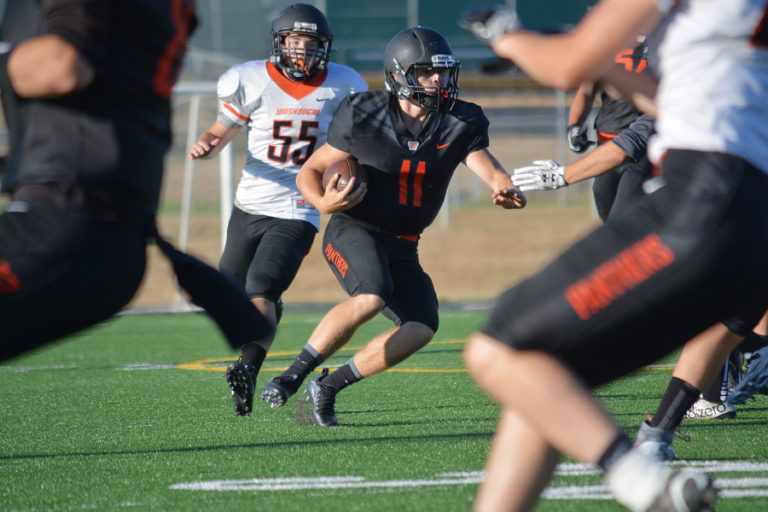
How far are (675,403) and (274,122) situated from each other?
2.81 m

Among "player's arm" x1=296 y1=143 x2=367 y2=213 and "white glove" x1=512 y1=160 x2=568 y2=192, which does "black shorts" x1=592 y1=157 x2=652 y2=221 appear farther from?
"player's arm" x1=296 y1=143 x2=367 y2=213

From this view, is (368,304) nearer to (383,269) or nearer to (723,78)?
(383,269)

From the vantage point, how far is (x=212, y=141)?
5.16m

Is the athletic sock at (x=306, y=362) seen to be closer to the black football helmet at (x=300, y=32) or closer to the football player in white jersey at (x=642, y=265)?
the black football helmet at (x=300, y=32)

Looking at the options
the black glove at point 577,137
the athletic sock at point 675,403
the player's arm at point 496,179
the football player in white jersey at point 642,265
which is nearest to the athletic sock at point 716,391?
the athletic sock at point 675,403

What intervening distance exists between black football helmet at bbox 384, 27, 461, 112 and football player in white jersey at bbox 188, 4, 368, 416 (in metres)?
0.81

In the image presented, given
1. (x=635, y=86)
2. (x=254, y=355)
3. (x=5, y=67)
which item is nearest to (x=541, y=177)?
(x=254, y=355)

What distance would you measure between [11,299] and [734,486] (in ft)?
7.11

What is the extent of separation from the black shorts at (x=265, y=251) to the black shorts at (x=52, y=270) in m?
2.49

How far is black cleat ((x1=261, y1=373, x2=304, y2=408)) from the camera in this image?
4516 millimetres

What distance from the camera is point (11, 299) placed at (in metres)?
2.22

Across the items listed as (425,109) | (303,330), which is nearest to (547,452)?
(425,109)

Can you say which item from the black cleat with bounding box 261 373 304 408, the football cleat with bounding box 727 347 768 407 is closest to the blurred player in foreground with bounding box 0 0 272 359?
the black cleat with bounding box 261 373 304 408

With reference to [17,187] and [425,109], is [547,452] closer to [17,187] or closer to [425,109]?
[17,187]
